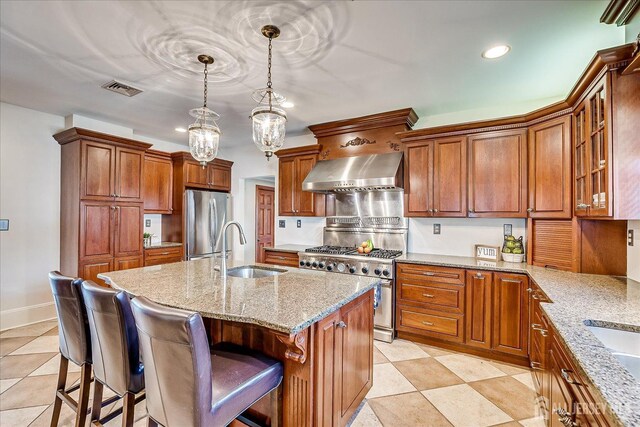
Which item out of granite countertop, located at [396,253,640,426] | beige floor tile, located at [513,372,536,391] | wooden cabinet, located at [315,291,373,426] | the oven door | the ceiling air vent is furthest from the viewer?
the oven door

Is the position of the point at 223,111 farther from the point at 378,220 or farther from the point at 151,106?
the point at 378,220

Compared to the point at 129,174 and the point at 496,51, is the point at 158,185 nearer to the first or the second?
the point at 129,174

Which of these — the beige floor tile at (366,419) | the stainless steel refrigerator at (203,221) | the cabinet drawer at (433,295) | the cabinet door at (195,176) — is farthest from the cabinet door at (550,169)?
the cabinet door at (195,176)

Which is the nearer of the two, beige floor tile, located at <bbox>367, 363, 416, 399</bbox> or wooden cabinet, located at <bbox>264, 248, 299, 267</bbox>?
beige floor tile, located at <bbox>367, 363, 416, 399</bbox>

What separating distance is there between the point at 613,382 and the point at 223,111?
3961 millimetres

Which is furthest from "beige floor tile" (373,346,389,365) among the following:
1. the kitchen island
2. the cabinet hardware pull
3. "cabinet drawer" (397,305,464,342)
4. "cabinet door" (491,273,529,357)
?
the cabinet hardware pull

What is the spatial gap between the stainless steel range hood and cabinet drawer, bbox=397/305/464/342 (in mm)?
1428

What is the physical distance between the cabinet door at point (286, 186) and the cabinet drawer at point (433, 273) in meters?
1.93

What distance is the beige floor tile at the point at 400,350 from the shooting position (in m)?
2.94

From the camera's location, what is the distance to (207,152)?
262 cm

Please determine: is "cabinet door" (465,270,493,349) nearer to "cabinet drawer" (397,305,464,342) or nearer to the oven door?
"cabinet drawer" (397,305,464,342)

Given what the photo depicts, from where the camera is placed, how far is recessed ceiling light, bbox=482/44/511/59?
228cm

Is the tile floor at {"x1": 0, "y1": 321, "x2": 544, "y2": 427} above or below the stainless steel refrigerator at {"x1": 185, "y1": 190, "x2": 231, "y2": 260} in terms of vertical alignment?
below

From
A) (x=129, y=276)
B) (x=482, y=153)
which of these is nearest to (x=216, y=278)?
(x=129, y=276)
